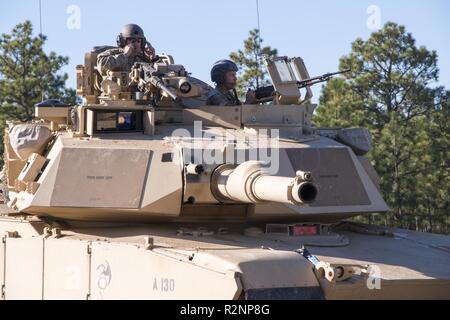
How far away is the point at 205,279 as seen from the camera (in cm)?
1178

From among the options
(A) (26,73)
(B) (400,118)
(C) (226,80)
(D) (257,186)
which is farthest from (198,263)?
(A) (26,73)

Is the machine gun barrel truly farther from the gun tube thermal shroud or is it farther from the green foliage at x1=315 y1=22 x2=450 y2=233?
the green foliage at x1=315 y1=22 x2=450 y2=233

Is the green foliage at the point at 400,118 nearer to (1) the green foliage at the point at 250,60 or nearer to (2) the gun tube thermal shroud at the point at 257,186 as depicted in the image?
(1) the green foliage at the point at 250,60

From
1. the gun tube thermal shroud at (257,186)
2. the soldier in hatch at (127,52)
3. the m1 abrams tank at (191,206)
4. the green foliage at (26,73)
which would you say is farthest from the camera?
the green foliage at (26,73)

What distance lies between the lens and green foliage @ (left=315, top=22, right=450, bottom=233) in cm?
3108

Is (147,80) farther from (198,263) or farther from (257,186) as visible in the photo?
(198,263)

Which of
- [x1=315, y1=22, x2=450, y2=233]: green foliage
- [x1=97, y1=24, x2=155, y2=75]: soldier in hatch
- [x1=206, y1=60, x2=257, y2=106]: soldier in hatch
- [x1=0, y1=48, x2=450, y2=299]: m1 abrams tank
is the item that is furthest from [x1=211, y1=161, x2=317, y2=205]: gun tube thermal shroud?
[x1=315, y1=22, x2=450, y2=233]: green foliage

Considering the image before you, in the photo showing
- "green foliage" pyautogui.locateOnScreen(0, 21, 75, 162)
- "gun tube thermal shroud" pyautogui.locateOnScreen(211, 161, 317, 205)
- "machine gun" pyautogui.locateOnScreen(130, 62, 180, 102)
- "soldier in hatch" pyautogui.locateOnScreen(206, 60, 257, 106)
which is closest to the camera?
"gun tube thermal shroud" pyautogui.locateOnScreen(211, 161, 317, 205)

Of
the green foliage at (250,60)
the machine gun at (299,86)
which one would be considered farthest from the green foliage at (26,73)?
the machine gun at (299,86)

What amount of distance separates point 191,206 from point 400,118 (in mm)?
19563

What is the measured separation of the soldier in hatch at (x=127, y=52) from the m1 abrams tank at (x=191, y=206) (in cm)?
34

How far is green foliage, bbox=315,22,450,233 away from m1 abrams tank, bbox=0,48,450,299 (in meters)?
14.7

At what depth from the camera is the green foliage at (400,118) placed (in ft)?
102

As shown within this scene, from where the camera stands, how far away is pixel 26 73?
37.0m
